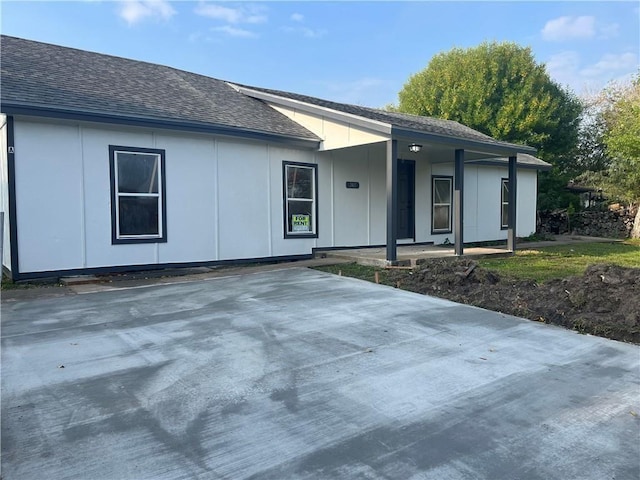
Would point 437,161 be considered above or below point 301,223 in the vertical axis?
above

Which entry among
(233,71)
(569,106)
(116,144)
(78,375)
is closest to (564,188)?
(569,106)

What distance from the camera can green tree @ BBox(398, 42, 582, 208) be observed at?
22484 millimetres

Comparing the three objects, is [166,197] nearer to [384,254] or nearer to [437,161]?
[384,254]

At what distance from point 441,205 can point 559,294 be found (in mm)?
8346

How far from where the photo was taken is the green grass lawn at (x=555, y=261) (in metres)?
8.61

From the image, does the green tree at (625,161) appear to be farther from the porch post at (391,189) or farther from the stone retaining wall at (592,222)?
the porch post at (391,189)

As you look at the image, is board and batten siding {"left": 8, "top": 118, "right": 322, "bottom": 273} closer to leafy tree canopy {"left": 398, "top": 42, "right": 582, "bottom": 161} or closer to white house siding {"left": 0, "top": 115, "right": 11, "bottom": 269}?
white house siding {"left": 0, "top": 115, "right": 11, "bottom": 269}

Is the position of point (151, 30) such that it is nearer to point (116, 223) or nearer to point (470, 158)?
point (116, 223)

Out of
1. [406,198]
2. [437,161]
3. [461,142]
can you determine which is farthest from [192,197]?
[437,161]

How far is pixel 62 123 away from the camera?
302 inches

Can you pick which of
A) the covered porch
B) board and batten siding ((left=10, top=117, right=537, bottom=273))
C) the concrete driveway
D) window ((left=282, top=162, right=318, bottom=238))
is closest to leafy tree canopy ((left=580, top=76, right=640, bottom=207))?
the covered porch

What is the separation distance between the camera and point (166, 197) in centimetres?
888

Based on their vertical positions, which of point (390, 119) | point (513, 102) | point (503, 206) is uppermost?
point (513, 102)

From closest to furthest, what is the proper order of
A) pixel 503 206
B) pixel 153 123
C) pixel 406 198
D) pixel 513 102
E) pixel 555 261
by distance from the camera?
pixel 153 123
pixel 555 261
pixel 406 198
pixel 503 206
pixel 513 102
